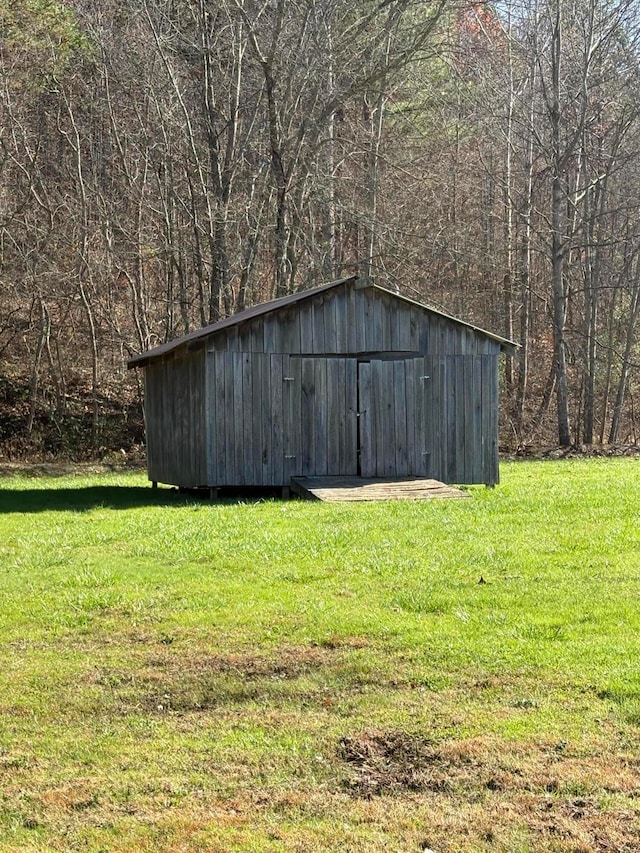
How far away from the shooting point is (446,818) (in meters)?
4.46

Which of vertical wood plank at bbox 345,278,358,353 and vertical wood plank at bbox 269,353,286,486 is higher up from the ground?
vertical wood plank at bbox 345,278,358,353

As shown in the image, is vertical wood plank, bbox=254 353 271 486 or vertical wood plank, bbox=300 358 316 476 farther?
vertical wood plank, bbox=300 358 316 476

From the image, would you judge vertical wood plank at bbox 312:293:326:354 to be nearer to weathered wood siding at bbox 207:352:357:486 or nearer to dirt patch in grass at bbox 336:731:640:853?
weathered wood siding at bbox 207:352:357:486

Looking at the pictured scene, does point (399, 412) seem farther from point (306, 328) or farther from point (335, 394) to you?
point (306, 328)

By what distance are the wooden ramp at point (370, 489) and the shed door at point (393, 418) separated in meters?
0.47

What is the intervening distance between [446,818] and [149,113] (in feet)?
86.6

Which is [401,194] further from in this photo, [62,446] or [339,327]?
[339,327]

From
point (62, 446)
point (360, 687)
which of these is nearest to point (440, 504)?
point (360, 687)

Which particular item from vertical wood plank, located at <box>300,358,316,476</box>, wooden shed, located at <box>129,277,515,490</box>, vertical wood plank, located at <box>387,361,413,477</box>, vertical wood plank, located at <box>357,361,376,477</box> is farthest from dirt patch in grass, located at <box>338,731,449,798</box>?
vertical wood plank, located at <box>387,361,413,477</box>

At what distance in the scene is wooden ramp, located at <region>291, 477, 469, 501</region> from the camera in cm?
1623

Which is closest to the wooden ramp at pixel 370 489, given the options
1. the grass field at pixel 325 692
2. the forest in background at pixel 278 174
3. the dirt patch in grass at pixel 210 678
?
the grass field at pixel 325 692

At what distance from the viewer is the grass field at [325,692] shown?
4504mm

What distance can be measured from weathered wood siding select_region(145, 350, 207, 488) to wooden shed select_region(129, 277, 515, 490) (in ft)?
0.14

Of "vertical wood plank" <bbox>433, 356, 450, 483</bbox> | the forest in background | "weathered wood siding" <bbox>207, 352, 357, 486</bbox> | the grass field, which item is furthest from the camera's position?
the forest in background
